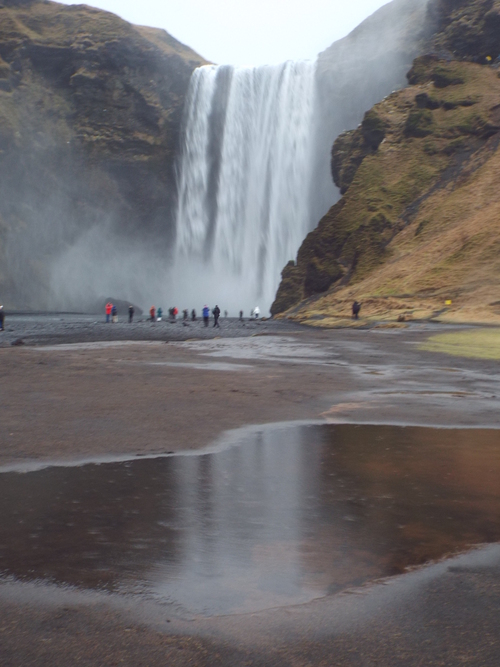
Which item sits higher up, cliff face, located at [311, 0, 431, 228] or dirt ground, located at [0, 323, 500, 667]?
cliff face, located at [311, 0, 431, 228]

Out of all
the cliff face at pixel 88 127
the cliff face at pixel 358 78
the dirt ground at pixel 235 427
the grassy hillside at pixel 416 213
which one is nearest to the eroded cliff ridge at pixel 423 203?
the grassy hillside at pixel 416 213

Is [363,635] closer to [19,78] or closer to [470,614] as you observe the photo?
[470,614]

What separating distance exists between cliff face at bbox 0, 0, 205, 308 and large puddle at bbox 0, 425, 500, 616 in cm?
→ 7915

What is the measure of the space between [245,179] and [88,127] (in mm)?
25213

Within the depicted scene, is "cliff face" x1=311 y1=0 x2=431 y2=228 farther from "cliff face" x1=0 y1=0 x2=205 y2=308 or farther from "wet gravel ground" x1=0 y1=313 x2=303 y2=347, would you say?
"wet gravel ground" x1=0 y1=313 x2=303 y2=347

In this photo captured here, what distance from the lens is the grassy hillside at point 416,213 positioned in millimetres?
37000

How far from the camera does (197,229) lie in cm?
7644

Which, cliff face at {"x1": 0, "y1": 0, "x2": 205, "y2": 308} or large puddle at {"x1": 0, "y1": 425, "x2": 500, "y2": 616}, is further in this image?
cliff face at {"x1": 0, "y1": 0, "x2": 205, "y2": 308}

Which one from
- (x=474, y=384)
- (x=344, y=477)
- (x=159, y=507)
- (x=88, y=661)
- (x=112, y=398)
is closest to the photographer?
(x=88, y=661)

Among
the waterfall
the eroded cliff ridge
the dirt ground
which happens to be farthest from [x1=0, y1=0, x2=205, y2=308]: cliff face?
the dirt ground

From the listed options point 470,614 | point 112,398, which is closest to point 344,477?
point 470,614

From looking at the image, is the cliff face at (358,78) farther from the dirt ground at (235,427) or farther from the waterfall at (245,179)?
the dirt ground at (235,427)

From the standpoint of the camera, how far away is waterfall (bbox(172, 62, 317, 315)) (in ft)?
230

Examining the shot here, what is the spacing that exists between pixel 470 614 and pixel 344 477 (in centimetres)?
261
